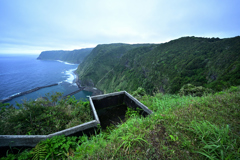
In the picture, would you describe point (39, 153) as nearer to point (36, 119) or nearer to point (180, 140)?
point (36, 119)

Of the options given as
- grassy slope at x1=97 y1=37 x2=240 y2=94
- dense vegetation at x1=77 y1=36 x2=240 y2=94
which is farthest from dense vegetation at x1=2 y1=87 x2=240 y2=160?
grassy slope at x1=97 y1=37 x2=240 y2=94

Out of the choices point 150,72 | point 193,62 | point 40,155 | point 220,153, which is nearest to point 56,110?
point 40,155

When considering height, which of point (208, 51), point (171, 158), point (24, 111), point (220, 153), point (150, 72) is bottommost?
point (150, 72)

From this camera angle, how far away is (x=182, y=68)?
43.3 m

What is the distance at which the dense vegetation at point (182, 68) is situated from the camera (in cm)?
3065

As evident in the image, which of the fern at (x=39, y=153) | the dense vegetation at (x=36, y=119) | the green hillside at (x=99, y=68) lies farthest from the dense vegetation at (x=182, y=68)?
the fern at (x=39, y=153)

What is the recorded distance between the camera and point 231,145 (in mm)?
1518

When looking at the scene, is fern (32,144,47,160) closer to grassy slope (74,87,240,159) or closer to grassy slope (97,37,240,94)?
grassy slope (74,87,240,159)

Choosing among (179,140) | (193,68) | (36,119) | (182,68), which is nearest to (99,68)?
(182,68)

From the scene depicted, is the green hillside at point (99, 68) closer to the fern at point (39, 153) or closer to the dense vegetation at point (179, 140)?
the fern at point (39, 153)

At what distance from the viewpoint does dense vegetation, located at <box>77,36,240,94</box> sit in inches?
1207

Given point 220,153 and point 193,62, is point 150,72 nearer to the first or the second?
point 193,62

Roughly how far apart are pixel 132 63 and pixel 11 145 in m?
85.3

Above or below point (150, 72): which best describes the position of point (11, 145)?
above
